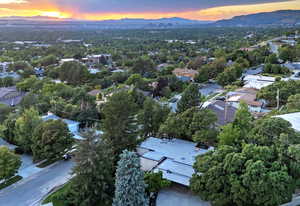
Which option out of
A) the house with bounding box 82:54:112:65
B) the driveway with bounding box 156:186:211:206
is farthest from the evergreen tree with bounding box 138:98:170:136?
the house with bounding box 82:54:112:65

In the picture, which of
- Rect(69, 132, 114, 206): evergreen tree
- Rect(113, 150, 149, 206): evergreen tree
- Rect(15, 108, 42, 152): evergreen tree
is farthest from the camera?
Rect(15, 108, 42, 152): evergreen tree

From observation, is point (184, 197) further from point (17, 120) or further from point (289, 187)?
point (17, 120)

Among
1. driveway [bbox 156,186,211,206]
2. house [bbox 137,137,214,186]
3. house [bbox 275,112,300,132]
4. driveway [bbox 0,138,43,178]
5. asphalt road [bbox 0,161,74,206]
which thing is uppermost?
house [bbox 275,112,300,132]

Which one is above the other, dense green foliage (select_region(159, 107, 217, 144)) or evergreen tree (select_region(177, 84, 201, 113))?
evergreen tree (select_region(177, 84, 201, 113))

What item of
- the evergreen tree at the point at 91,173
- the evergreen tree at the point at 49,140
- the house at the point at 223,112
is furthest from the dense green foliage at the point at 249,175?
the evergreen tree at the point at 49,140

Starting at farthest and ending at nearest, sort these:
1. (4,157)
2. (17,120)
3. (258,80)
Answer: (258,80) < (17,120) < (4,157)

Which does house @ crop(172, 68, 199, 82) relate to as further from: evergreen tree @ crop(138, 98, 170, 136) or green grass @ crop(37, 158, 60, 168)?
green grass @ crop(37, 158, 60, 168)

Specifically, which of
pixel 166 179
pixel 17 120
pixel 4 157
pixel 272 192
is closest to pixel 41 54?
pixel 17 120
